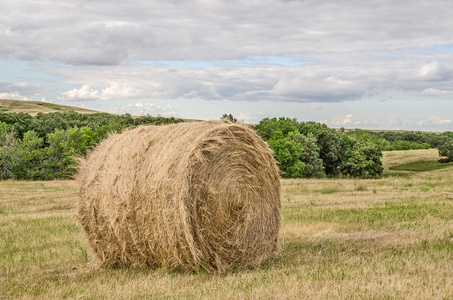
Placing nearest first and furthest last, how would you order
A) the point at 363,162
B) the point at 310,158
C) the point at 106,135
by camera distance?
the point at 106,135, the point at 310,158, the point at 363,162

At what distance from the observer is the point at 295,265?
800 cm

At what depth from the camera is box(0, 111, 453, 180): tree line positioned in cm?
5103

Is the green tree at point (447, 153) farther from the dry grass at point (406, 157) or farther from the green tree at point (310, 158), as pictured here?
the green tree at point (310, 158)

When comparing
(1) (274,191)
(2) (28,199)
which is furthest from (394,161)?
(1) (274,191)

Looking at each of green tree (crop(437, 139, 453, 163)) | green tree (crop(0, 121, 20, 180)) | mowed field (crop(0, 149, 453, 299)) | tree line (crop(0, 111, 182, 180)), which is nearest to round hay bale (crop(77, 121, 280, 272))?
mowed field (crop(0, 149, 453, 299))

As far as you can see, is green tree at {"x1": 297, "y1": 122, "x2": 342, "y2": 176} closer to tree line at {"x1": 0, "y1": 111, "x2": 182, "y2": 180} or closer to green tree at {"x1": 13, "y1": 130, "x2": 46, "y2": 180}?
tree line at {"x1": 0, "y1": 111, "x2": 182, "y2": 180}

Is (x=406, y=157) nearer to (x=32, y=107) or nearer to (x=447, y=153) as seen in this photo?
(x=447, y=153)

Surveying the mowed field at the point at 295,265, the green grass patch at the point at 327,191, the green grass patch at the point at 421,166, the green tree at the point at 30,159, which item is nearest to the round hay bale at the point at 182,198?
the mowed field at the point at 295,265

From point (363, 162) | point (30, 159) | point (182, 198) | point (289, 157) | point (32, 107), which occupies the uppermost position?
point (32, 107)

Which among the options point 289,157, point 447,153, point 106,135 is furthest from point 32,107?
point 447,153

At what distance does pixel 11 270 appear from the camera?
7.81 m

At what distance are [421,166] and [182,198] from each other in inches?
2861

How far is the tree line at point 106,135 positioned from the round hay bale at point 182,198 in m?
33.4

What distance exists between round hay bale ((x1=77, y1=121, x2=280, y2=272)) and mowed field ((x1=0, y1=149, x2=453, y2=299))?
361mm
